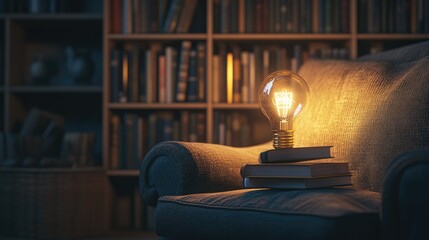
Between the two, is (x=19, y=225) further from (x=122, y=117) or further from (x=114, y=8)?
(x=114, y=8)

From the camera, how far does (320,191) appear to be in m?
1.65

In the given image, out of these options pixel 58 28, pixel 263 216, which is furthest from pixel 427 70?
pixel 58 28

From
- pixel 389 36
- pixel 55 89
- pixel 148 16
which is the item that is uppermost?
pixel 148 16

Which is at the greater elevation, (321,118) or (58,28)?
(58,28)

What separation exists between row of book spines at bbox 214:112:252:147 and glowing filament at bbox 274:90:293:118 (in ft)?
4.72

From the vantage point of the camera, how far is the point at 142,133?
3381 millimetres

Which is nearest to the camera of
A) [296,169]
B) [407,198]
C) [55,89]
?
[407,198]

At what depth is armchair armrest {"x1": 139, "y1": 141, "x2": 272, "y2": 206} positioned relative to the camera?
1.91 meters

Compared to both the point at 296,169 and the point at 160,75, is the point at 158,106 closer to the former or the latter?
the point at 160,75

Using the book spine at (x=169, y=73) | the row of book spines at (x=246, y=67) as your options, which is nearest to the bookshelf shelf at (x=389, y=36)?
the row of book spines at (x=246, y=67)

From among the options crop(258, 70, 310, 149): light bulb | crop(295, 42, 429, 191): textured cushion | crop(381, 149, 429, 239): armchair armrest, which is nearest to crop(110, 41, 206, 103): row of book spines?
crop(295, 42, 429, 191): textured cushion

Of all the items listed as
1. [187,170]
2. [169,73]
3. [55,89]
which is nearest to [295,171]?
[187,170]

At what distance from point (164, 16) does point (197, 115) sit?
19.5 inches

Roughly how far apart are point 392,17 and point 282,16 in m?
0.51
